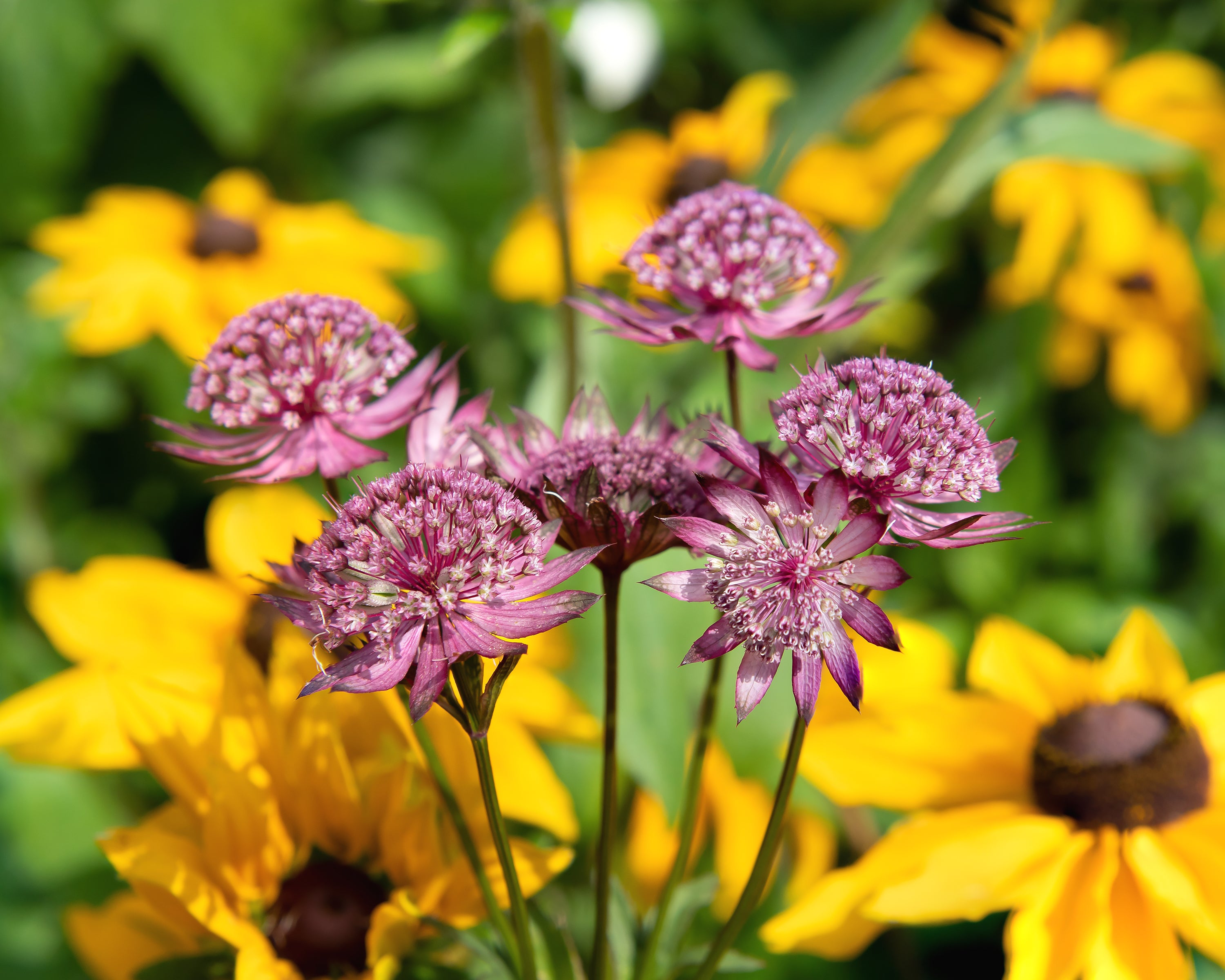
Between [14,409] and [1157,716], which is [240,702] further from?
[14,409]

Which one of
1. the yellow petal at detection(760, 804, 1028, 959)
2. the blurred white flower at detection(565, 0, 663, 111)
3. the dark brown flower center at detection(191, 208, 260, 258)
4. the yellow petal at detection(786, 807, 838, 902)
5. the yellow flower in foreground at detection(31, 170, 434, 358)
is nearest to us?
the yellow petal at detection(760, 804, 1028, 959)

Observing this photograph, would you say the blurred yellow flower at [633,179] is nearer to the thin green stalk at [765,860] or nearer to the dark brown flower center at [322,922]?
the dark brown flower center at [322,922]

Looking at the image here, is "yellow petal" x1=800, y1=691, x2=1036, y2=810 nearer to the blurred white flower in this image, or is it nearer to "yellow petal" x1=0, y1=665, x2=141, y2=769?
"yellow petal" x1=0, y1=665, x2=141, y2=769

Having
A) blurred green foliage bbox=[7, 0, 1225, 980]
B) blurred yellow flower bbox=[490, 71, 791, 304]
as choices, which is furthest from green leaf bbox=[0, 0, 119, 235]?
blurred yellow flower bbox=[490, 71, 791, 304]

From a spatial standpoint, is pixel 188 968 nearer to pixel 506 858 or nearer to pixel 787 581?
pixel 506 858

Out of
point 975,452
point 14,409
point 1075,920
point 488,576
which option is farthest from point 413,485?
point 14,409

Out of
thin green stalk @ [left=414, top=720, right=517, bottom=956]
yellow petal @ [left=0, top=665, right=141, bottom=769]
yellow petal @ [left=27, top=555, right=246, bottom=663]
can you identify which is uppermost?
thin green stalk @ [left=414, top=720, right=517, bottom=956]
